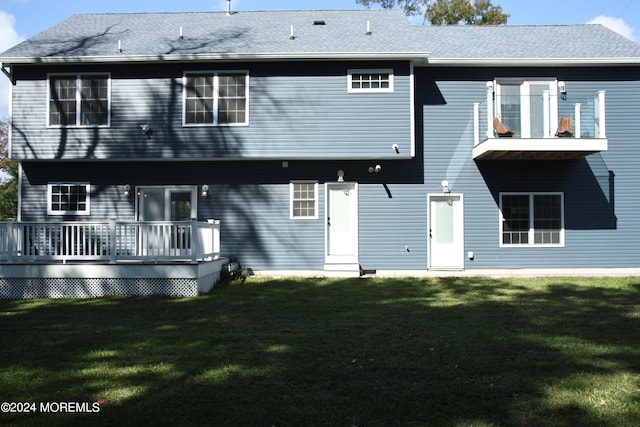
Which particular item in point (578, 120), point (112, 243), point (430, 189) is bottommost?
point (112, 243)

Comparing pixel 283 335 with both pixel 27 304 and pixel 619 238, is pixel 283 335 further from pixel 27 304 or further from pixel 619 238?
pixel 619 238

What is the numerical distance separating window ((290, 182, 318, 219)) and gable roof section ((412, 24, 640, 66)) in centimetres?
449

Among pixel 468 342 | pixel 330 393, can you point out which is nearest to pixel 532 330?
pixel 468 342

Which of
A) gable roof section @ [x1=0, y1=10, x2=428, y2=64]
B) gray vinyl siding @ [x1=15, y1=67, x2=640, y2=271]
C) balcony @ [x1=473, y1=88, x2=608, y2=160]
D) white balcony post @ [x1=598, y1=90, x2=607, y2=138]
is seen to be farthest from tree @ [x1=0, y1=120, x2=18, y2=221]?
white balcony post @ [x1=598, y1=90, x2=607, y2=138]

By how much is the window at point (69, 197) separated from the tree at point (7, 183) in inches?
832

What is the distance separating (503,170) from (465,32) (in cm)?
486

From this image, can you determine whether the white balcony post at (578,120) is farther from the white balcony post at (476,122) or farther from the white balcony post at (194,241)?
the white balcony post at (194,241)

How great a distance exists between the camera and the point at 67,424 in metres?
3.96

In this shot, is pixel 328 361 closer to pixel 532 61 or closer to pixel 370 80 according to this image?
pixel 370 80

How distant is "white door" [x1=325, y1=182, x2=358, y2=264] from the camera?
46.5ft

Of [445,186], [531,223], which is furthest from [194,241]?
[531,223]

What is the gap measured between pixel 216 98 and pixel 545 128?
320 inches

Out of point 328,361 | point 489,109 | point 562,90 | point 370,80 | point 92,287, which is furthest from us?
point 562,90

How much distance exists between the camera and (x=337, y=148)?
44.5ft
